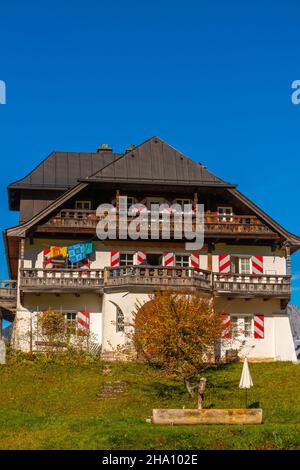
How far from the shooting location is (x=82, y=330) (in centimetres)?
4119

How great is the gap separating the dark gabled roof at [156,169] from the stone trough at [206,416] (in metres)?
18.8

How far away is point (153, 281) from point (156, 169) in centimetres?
677

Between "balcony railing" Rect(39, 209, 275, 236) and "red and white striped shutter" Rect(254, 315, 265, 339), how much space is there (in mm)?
4152

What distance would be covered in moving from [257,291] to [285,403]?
12685 millimetres

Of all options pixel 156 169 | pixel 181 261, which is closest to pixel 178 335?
pixel 181 261

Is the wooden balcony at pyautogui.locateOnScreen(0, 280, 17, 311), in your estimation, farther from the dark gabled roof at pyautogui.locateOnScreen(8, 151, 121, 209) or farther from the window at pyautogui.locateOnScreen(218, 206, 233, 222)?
the window at pyautogui.locateOnScreen(218, 206, 233, 222)

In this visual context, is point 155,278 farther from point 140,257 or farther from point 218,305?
point 218,305

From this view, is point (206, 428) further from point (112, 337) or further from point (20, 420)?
point (112, 337)

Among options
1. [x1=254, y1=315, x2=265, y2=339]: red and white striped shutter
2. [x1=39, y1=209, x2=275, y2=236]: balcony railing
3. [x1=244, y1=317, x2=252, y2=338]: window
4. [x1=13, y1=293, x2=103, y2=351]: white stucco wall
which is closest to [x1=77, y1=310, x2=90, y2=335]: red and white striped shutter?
[x1=13, y1=293, x2=103, y2=351]: white stucco wall


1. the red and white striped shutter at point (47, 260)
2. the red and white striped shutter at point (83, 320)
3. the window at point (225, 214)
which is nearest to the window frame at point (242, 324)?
the window at point (225, 214)

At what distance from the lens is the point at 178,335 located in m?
31.9

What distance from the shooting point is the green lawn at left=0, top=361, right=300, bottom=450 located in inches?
893

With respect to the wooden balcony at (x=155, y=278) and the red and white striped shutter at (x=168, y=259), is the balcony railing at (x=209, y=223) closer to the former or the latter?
the red and white striped shutter at (x=168, y=259)

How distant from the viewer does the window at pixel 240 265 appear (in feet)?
144
